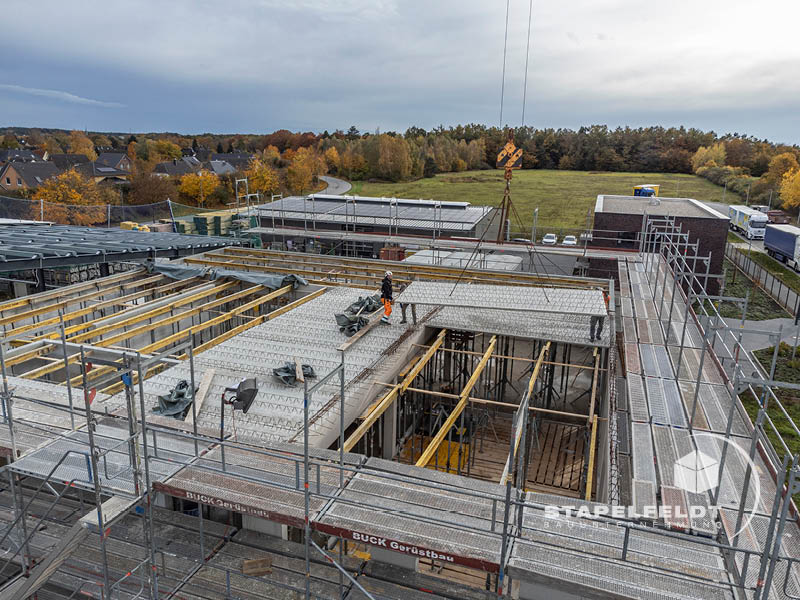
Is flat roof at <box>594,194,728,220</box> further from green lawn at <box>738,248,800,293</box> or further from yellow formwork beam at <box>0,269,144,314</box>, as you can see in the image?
yellow formwork beam at <box>0,269,144,314</box>

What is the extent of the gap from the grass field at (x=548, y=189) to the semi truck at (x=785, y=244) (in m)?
20.3

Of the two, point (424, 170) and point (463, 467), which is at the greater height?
point (424, 170)

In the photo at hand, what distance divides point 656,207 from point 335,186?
217 feet

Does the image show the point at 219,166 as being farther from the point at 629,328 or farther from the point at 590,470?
the point at 590,470

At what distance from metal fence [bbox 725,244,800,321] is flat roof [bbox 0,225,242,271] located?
34.0m

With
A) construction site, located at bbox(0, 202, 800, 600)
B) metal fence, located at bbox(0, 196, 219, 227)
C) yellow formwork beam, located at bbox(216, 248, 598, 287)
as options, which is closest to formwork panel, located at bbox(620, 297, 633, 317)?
construction site, located at bbox(0, 202, 800, 600)

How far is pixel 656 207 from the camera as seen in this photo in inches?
1551

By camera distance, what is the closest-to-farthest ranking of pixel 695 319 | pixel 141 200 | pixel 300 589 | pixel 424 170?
pixel 300 589 < pixel 695 319 < pixel 141 200 < pixel 424 170

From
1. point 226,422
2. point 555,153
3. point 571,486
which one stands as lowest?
point 571,486

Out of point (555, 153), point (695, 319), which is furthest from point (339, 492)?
point (555, 153)

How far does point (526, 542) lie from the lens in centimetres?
792

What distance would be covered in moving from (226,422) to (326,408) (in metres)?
2.18

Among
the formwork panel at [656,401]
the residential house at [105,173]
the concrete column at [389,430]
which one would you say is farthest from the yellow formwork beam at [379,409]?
the residential house at [105,173]

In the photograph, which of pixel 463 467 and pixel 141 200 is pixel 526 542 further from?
pixel 141 200
